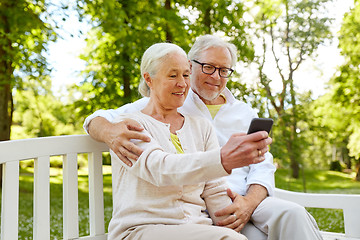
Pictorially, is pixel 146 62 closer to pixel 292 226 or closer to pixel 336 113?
pixel 292 226

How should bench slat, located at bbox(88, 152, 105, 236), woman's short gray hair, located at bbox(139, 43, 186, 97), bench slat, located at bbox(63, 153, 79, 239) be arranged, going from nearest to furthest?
woman's short gray hair, located at bbox(139, 43, 186, 97) < bench slat, located at bbox(63, 153, 79, 239) < bench slat, located at bbox(88, 152, 105, 236)

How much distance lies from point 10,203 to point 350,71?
17335 millimetres

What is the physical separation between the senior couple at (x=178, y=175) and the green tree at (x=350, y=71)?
16.2m

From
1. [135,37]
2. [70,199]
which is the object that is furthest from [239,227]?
[135,37]

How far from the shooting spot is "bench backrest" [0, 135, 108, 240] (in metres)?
2.25

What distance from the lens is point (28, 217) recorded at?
8.34 meters

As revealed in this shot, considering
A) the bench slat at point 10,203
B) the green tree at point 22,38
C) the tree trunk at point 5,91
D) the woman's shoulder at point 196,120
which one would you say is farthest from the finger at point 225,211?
the tree trunk at point 5,91

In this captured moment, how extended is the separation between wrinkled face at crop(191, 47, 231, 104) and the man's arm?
822mm

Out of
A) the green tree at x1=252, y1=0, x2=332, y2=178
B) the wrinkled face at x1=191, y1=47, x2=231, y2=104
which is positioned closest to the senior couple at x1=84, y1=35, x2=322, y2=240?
the wrinkled face at x1=191, y1=47, x2=231, y2=104

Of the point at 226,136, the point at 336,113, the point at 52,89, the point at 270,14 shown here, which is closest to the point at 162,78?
the point at 226,136

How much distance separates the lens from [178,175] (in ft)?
5.82

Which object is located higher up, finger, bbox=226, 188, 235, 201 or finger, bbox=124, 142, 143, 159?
finger, bbox=124, 142, 143, 159

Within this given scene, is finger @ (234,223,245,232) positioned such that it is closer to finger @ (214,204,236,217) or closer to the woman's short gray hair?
finger @ (214,204,236,217)

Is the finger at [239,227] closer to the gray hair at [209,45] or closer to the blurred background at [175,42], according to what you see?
the gray hair at [209,45]
